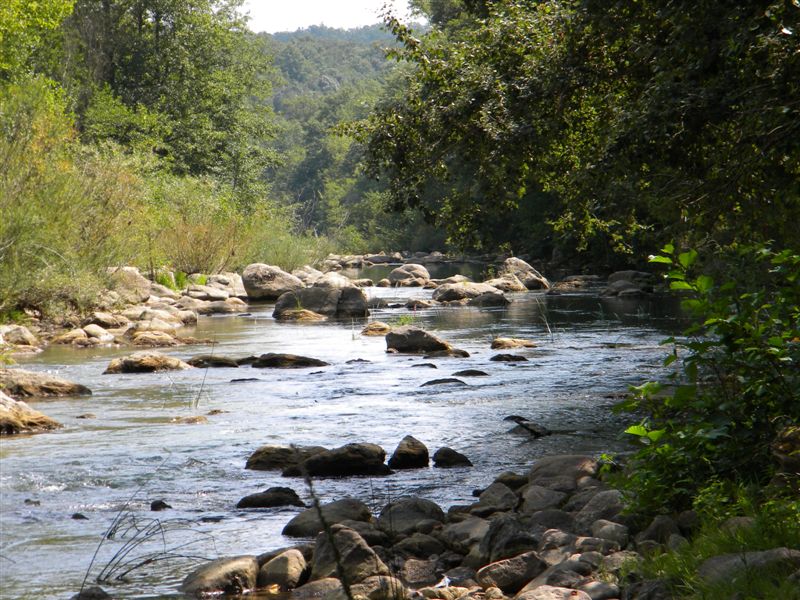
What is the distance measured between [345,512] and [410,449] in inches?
82.1

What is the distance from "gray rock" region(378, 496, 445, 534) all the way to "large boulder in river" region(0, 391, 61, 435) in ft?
16.0

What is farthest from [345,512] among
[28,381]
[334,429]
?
[28,381]

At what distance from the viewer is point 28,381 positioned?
12453mm

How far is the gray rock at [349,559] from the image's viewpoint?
5.35 metres

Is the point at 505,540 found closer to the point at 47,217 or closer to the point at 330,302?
the point at 47,217

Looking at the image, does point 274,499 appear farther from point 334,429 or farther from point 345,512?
point 334,429

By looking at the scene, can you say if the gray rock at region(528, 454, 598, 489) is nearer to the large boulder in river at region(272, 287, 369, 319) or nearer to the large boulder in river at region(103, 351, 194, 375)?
the large boulder in river at region(103, 351, 194, 375)

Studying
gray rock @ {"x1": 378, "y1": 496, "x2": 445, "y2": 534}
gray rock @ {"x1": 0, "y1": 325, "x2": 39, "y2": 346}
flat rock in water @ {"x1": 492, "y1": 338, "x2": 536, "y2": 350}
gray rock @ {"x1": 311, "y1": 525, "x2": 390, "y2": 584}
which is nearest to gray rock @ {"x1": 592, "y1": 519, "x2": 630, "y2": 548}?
gray rock @ {"x1": 311, "y1": 525, "x2": 390, "y2": 584}

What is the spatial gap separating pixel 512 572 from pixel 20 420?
6652 mm

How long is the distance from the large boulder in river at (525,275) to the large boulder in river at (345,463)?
78.6 feet

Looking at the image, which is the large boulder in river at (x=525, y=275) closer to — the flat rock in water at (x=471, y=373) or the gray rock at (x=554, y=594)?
the flat rock in water at (x=471, y=373)

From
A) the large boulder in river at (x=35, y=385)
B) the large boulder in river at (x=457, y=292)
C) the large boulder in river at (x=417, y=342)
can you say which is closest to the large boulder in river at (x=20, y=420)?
the large boulder in river at (x=35, y=385)

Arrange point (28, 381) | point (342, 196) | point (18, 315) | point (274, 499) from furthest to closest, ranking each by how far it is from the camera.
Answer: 1. point (342, 196)
2. point (18, 315)
3. point (28, 381)
4. point (274, 499)

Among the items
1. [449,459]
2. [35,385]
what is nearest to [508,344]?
[35,385]
